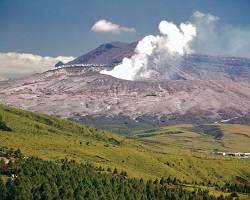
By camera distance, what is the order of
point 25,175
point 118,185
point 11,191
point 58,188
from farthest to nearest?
point 118,185, point 25,175, point 58,188, point 11,191

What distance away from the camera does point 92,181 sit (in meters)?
197

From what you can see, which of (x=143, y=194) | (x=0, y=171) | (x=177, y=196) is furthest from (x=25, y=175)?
(x=177, y=196)

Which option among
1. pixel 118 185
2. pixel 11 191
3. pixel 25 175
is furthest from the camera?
pixel 118 185

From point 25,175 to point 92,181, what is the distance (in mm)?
24241

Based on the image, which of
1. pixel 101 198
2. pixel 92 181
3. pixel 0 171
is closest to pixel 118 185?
pixel 92 181

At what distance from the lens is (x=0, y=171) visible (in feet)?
634

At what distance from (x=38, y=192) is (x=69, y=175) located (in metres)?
35.7

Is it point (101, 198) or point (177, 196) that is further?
point (177, 196)

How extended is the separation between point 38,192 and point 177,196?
2202 inches

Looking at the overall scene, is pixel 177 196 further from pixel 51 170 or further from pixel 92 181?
pixel 51 170

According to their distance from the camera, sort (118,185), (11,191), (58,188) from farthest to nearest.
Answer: (118,185) → (58,188) → (11,191)

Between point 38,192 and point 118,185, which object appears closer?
point 38,192

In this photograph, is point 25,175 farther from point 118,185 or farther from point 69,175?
point 118,185

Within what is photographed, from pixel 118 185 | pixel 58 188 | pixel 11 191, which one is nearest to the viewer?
pixel 11 191
